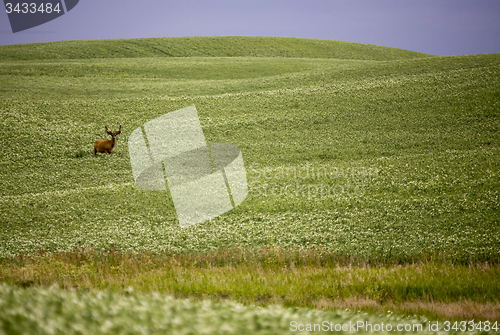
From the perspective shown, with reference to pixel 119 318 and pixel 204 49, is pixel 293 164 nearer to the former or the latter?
pixel 119 318

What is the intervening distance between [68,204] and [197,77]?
44147mm

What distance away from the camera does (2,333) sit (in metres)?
2.18

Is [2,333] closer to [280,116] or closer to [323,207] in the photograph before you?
[323,207]

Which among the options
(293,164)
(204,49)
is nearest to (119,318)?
(293,164)

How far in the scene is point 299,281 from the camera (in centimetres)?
949

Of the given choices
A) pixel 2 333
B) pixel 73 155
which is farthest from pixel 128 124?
pixel 2 333
